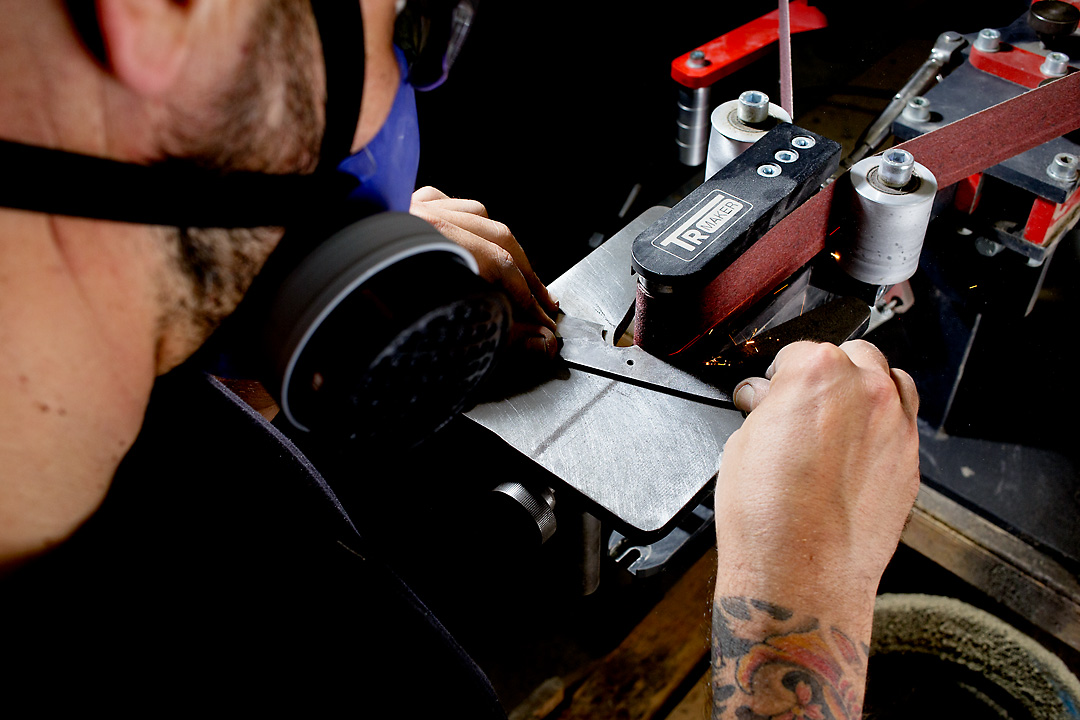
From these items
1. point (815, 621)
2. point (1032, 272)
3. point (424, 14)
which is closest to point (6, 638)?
point (424, 14)

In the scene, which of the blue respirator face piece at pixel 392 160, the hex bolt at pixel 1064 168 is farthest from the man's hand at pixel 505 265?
the hex bolt at pixel 1064 168

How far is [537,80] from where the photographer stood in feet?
8.85

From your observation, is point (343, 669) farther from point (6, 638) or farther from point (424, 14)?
point (424, 14)

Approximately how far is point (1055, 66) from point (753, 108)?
0.69 m

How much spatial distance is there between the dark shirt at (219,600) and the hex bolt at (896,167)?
1.02 meters

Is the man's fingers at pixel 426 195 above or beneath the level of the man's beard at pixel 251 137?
beneath

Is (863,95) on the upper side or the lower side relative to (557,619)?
upper

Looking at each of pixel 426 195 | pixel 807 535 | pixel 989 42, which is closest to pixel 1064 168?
pixel 989 42

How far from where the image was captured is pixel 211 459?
3.04 ft

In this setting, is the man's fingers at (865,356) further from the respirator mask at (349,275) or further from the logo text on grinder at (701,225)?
the respirator mask at (349,275)

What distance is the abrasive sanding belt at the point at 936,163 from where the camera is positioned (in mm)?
1195

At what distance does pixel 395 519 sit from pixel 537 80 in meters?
1.71

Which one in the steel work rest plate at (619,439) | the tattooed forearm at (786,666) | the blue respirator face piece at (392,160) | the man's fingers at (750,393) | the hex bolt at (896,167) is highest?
the blue respirator face piece at (392,160)

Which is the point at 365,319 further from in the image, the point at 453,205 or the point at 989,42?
the point at 989,42
